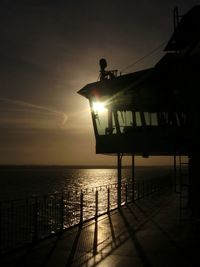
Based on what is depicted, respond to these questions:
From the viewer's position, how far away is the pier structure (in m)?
18.2

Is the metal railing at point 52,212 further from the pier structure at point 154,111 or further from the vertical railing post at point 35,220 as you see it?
the pier structure at point 154,111

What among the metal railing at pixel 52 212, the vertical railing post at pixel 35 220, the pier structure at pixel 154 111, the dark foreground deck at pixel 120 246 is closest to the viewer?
the dark foreground deck at pixel 120 246

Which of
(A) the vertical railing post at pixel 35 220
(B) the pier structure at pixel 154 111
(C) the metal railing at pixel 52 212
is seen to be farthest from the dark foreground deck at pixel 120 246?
(B) the pier structure at pixel 154 111

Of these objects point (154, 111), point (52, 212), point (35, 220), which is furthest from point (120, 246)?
point (154, 111)

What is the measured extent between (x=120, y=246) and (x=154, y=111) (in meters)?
11.6

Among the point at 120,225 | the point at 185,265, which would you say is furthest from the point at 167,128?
the point at 185,265

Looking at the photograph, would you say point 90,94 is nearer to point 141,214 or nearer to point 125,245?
point 141,214

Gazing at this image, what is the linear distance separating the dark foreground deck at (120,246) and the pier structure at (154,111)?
2735 mm

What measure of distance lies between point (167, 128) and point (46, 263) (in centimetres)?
1288

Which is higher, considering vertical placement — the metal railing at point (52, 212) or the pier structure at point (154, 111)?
the pier structure at point (154, 111)

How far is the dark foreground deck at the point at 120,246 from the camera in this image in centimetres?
939

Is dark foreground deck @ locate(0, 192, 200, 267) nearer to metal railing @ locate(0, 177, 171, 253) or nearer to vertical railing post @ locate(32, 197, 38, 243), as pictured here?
vertical railing post @ locate(32, 197, 38, 243)

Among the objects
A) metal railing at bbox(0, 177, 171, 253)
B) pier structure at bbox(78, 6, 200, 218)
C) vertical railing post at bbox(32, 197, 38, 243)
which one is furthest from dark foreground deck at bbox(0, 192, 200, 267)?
pier structure at bbox(78, 6, 200, 218)

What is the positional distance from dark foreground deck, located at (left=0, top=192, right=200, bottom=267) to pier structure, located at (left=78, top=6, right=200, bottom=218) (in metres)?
2.73
